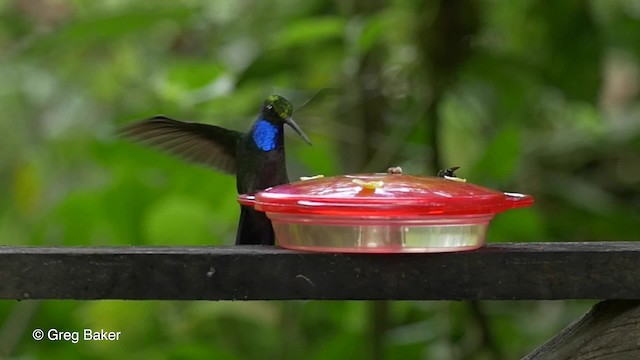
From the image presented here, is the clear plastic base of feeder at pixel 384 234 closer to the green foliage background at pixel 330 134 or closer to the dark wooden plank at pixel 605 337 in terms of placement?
→ the dark wooden plank at pixel 605 337

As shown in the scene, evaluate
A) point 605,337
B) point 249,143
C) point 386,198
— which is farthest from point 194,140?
point 605,337

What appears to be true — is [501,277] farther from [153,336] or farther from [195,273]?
[153,336]

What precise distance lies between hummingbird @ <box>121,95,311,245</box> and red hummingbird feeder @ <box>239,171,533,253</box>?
22cm

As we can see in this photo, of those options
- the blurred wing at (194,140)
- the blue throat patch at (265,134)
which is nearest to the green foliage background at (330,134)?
the blurred wing at (194,140)

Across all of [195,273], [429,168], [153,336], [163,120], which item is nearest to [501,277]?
[195,273]

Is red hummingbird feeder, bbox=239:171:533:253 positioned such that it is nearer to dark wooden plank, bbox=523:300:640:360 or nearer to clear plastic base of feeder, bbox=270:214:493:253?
clear plastic base of feeder, bbox=270:214:493:253

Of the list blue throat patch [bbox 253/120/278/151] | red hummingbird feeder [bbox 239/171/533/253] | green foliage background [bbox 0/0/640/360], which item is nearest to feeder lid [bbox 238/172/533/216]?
red hummingbird feeder [bbox 239/171/533/253]

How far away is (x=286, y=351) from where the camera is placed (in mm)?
1767

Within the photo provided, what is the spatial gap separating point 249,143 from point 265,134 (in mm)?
33

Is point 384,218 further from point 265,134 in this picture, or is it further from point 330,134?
point 330,134

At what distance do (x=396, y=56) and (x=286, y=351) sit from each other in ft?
2.02

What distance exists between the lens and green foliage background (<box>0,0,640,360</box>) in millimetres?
1608

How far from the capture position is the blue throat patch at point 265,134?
3.35 feet

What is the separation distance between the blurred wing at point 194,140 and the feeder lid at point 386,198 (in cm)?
34
